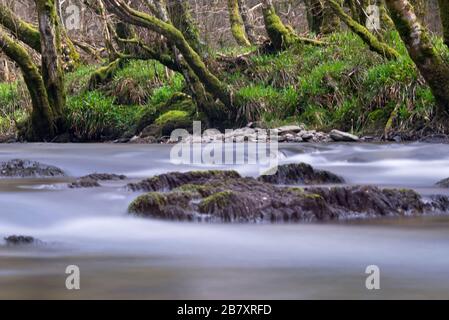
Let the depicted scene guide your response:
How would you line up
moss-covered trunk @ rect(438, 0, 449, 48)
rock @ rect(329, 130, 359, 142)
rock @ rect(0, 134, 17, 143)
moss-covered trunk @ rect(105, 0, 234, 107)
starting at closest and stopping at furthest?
moss-covered trunk @ rect(438, 0, 449, 48), rock @ rect(329, 130, 359, 142), moss-covered trunk @ rect(105, 0, 234, 107), rock @ rect(0, 134, 17, 143)

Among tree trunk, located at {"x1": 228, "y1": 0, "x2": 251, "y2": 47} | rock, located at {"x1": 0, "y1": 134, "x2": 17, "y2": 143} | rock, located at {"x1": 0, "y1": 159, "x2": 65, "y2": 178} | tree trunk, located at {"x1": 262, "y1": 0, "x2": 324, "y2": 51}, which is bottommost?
rock, located at {"x1": 0, "y1": 159, "x2": 65, "y2": 178}

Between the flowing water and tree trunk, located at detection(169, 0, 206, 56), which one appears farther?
tree trunk, located at detection(169, 0, 206, 56)

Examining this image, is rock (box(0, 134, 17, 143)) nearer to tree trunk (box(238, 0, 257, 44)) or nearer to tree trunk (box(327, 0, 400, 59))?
tree trunk (box(327, 0, 400, 59))

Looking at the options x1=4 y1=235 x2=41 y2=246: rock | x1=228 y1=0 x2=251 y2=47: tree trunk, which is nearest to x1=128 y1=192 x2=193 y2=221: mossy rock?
x1=4 y1=235 x2=41 y2=246: rock

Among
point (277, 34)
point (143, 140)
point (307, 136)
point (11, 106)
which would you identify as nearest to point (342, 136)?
point (307, 136)

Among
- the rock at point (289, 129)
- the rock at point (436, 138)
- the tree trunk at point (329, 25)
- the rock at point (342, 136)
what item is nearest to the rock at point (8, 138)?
the rock at point (289, 129)

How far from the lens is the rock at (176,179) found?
8219mm

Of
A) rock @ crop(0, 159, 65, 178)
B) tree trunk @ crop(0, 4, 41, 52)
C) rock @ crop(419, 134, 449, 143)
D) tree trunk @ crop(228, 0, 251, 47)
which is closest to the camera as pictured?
rock @ crop(0, 159, 65, 178)

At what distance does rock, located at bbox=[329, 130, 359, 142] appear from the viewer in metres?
14.6

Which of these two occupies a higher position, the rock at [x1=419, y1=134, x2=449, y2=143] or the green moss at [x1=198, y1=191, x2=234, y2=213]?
the rock at [x1=419, y1=134, x2=449, y2=143]

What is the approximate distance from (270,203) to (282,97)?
10112 mm

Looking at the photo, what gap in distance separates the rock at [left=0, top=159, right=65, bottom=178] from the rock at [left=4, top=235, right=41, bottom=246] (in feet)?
13.4

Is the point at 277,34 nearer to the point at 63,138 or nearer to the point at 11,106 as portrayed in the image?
the point at 63,138

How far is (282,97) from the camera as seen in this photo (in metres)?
17.2
